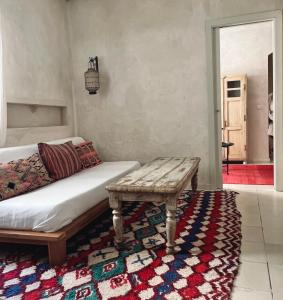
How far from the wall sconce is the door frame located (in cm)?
149

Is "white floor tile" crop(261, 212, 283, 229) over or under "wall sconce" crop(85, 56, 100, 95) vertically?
under

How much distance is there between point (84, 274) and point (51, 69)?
2.83 meters

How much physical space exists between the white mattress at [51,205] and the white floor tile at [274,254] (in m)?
1.39

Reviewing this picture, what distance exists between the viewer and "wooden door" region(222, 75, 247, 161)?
600 centimetres

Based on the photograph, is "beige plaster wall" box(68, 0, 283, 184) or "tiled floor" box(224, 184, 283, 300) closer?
"tiled floor" box(224, 184, 283, 300)

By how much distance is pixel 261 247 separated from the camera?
2213 mm

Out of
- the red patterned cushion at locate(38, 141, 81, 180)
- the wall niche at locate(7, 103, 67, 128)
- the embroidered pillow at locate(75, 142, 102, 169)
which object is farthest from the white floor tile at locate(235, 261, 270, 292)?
the wall niche at locate(7, 103, 67, 128)

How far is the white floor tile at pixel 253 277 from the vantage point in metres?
1.71

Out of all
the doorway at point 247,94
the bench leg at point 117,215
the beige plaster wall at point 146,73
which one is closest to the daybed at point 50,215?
the bench leg at point 117,215

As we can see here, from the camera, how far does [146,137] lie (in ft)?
13.5

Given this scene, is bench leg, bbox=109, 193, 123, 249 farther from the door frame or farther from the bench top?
the door frame

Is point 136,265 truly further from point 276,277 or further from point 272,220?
point 272,220

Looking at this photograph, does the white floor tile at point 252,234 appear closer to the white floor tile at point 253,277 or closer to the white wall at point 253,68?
the white floor tile at point 253,277

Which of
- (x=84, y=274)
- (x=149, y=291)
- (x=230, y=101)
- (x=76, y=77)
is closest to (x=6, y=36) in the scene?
(x=76, y=77)
